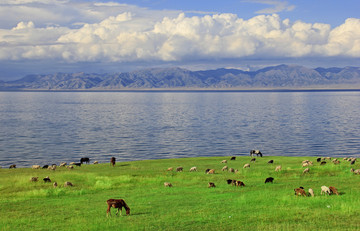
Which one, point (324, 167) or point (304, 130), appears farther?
point (304, 130)

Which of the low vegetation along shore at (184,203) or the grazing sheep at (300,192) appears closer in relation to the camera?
the low vegetation along shore at (184,203)

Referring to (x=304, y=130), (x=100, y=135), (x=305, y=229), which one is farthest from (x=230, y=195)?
(x=304, y=130)

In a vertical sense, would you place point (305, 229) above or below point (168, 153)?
above

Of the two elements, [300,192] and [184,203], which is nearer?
[184,203]

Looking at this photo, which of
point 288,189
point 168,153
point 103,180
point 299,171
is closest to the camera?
point 288,189

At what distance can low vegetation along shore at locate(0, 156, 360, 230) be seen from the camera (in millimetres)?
19594

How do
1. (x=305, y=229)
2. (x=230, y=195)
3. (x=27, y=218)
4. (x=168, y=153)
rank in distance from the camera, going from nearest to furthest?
1. (x=305, y=229)
2. (x=27, y=218)
3. (x=230, y=195)
4. (x=168, y=153)

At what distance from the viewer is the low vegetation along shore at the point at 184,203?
19.6 meters

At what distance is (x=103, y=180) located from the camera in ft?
120

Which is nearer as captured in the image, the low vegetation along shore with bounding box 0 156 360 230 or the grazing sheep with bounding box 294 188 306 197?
the low vegetation along shore with bounding box 0 156 360 230

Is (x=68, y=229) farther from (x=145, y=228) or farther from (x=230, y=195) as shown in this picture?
(x=230, y=195)

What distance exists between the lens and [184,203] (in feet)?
81.6

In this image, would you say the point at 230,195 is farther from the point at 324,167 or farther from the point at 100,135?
the point at 100,135

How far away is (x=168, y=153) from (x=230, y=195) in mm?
47970
